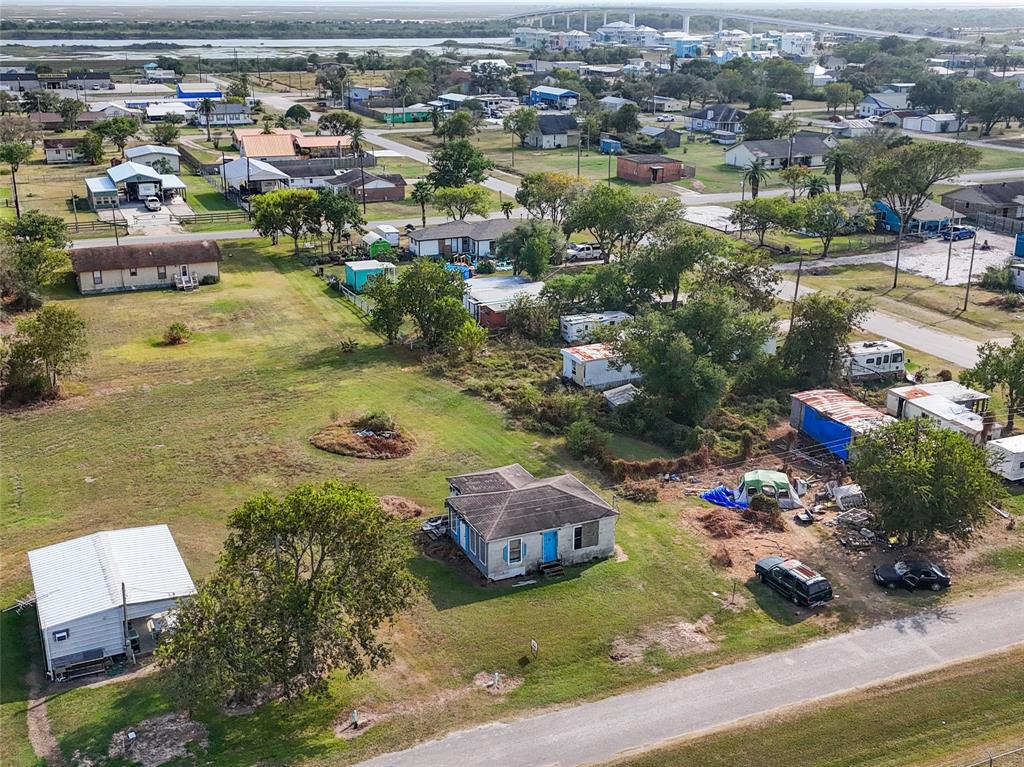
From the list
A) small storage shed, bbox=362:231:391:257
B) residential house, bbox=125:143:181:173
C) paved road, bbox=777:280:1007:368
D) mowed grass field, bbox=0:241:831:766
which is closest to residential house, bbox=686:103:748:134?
residential house, bbox=125:143:181:173

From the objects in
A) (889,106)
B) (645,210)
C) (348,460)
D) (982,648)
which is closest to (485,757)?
(982,648)

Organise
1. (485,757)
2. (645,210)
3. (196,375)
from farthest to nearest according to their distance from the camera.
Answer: (645,210)
(196,375)
(485,757)

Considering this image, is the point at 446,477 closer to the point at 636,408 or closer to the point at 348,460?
the point at 348,460

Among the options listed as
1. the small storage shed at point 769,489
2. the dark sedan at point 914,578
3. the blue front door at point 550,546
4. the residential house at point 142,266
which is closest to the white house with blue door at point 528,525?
the blue front door at point 550,546

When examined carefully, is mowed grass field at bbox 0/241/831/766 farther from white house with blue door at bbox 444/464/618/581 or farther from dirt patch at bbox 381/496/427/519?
white house with blue door at bbox 444/464/618/581

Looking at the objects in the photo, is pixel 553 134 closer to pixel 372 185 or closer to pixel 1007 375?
pixel 372 185

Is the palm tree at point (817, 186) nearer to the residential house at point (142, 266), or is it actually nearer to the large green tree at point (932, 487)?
the residential house at point (142, 266)

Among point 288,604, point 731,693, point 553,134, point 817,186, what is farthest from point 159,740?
point 553,134
